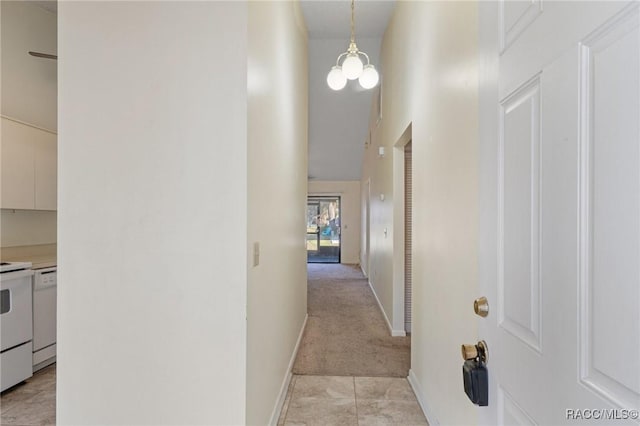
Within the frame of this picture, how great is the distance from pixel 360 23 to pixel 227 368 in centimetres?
403

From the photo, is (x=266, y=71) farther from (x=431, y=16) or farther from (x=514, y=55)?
(x=514, y=55)

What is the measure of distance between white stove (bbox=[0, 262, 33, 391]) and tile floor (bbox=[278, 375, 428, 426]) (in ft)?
6.90

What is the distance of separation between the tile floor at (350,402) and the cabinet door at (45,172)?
9.62ft

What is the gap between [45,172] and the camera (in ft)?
10.6

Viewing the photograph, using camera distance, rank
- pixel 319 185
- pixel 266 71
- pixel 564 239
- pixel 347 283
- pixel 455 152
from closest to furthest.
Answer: pixel 564 239, pixel 455 152, pixel 266 71, pixel 347 283, pixel 319 185

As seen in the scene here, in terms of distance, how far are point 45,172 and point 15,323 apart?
1487mm

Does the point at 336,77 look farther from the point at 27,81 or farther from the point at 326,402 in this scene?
the point at 27,81

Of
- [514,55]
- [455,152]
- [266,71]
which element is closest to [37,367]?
[266,71]

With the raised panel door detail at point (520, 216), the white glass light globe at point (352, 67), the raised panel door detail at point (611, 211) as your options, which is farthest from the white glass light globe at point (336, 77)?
the raised panel door detail at point (611, 211)

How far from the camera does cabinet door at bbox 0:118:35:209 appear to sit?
2.84 meters

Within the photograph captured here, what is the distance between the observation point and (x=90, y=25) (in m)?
1.44

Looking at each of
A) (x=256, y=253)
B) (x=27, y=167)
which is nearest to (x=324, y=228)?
(x=27, y=167)

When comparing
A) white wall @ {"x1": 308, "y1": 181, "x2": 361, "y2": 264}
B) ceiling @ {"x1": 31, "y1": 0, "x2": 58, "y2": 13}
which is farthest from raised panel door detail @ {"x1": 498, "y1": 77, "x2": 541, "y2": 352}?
white wall @ {"x1": 308, "y1": 181, "x2": 361, "y2": 264}

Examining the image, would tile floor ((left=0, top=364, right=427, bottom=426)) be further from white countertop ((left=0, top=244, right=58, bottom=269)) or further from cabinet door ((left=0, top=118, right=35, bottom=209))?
cabinet door ((left=0, top=118, right=35, bottom=209))
